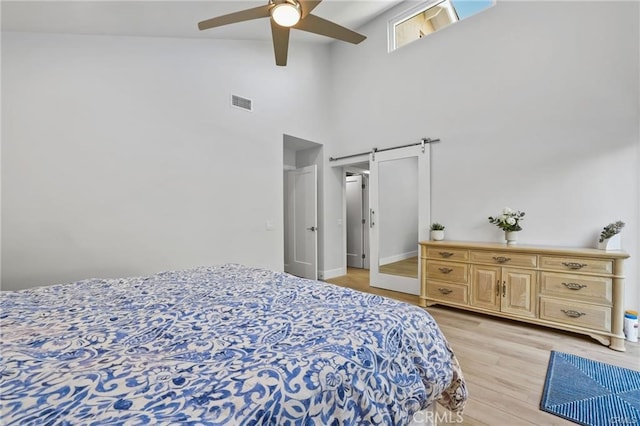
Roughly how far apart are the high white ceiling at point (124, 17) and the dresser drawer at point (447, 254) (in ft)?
10.9

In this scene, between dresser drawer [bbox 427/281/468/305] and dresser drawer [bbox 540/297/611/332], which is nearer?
dresser drawer [bbox 540/297/611/332]

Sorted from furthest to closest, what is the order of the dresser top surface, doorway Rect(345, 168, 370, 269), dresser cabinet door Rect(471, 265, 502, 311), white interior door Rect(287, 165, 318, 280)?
doorway Rect(345, 168, 370, 269) → white interior door Rect(287, 165, 318, 280) → dresser cabinet door Rect(471, 265, 502, 311) → the dresser top surface

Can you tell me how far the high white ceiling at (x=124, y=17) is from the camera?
214 cm

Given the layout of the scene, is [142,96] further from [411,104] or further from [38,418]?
[411,104]

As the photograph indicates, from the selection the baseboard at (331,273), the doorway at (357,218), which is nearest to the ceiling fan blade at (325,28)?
the doorway at (357,218)

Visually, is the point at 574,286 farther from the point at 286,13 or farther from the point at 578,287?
the point at 286,13

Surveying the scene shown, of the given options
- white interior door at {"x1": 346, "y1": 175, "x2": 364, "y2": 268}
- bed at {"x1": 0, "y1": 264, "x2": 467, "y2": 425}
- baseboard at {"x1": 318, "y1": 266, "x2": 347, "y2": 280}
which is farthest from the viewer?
white interior door at {"x1": 346, "y1": 175, "x2": 364, "y2": 268}

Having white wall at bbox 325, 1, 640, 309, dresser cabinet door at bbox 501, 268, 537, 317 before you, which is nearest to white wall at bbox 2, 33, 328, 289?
white wall at bbox 325, 1, 640, 309

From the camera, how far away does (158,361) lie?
0.79 metres

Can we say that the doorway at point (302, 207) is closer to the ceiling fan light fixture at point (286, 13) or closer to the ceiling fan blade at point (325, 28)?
the ceiling fan blade at point (325, 28)

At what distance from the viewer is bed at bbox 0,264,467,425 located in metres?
0.61

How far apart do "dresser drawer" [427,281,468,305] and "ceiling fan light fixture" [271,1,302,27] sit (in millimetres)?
2981

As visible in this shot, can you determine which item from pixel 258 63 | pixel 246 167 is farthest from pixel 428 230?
pixel 258 63

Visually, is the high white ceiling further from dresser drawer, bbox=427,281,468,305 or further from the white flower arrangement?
dresser drawer, bbox=427,281,468,305
